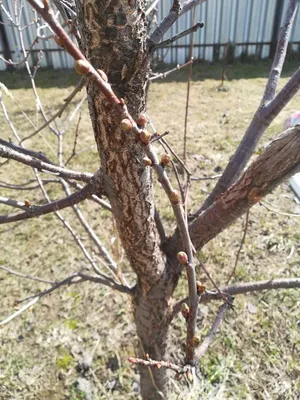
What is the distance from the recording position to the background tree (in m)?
0.52

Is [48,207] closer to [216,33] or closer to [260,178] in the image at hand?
[260,178]

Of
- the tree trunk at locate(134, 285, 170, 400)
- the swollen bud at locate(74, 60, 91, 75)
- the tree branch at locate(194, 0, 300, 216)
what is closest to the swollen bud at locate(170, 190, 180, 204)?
the swollen bud at locate(74, 60, 91, 75)

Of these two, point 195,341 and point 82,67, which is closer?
point 82,67

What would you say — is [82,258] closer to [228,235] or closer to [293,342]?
[228,235]

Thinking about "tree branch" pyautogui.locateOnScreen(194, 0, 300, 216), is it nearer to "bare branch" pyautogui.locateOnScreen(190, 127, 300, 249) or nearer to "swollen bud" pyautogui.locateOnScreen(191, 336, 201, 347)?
"bare branch" pyautogui.locateOnScreen(190, 127, 300, 249)

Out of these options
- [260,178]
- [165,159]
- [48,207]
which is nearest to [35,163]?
[48,207]

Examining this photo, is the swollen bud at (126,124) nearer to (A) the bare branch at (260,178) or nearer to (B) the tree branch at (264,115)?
(A) the bare branch at (260,178)

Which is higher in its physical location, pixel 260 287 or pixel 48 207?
pixel 48 207

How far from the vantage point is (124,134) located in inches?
27.4

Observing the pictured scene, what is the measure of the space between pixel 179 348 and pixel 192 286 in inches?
61.2

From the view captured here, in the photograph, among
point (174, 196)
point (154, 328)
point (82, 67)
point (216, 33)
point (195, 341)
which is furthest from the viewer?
point (216, 33)

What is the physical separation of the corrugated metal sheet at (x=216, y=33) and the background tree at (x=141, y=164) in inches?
208

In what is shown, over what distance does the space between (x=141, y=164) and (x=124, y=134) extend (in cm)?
10

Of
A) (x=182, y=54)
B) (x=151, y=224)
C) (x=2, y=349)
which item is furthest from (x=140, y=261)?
(x=182, y=54)
